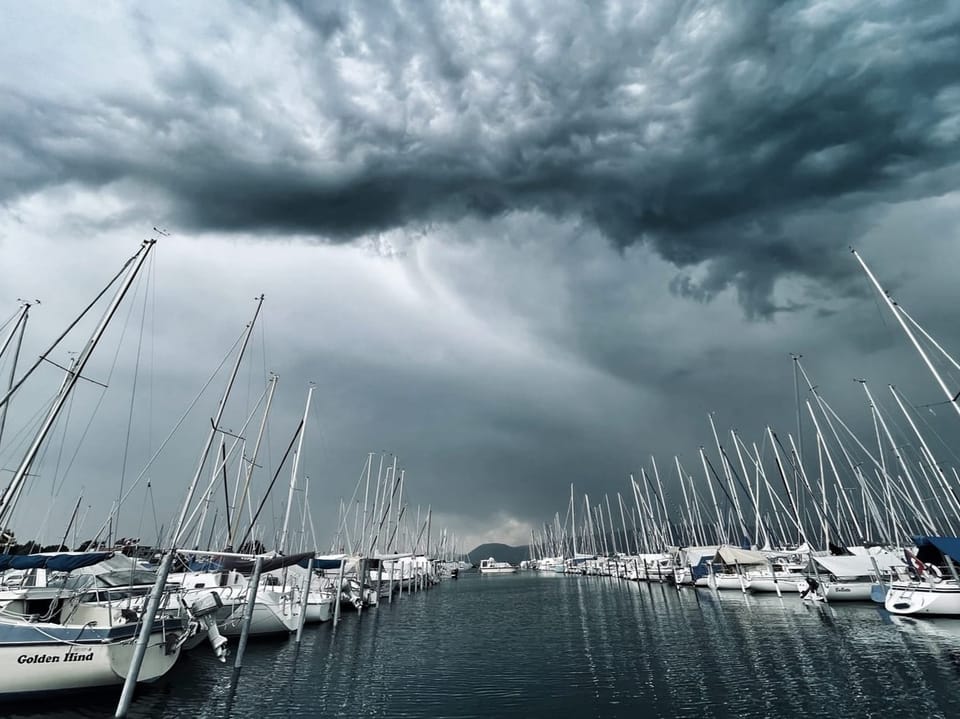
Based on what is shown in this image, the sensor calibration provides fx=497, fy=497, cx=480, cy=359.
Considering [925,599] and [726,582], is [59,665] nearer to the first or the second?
[925,599]

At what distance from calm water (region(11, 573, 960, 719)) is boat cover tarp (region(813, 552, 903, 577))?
5.27 m

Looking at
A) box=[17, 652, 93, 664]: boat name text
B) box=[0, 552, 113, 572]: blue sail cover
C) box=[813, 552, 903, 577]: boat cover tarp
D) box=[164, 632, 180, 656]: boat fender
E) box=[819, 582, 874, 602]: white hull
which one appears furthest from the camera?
box=[813, 552, 903, 577]: boat cover tarp

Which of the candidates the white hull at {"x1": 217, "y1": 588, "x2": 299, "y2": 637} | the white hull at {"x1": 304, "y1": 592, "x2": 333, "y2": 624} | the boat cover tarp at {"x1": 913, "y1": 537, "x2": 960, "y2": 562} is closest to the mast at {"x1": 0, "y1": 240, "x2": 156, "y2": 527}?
the white hull at {"x1": 217, "y1": 588, "x2": 299, "y2": 637}

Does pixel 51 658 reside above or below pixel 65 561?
below

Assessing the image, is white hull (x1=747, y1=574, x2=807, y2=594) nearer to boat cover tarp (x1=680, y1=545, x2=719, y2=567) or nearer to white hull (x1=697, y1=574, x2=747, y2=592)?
white hull (x1=697, y1=574, x2=747, y2=592)

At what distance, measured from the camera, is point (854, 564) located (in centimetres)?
4850

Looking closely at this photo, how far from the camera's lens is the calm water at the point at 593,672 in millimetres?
19688

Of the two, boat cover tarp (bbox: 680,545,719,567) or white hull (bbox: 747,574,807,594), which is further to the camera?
boat cover tarp (bbox: 680,545,719,567)

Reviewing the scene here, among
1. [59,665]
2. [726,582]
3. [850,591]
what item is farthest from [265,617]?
[726,582]

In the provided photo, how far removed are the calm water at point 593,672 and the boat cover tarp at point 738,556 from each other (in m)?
18.0

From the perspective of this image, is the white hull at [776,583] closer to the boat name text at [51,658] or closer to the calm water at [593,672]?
the calm water at [593,672]

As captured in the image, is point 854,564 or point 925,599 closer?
point 925,599

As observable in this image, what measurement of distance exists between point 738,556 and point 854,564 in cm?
1469

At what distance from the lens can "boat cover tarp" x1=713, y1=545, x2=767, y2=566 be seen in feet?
200
